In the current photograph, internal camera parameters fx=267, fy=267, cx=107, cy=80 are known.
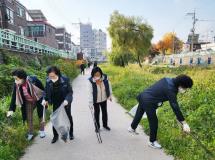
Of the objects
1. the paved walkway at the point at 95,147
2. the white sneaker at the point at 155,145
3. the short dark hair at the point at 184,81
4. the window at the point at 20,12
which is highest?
the window at the point at 20,12

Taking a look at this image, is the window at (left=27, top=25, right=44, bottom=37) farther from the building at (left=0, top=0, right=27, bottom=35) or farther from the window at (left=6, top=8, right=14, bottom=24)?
the window at (left=6, top=8, right=14, bottom=24)

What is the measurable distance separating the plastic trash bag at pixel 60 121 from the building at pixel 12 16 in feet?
83.9

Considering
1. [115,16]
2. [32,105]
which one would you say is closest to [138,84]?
[32,105]

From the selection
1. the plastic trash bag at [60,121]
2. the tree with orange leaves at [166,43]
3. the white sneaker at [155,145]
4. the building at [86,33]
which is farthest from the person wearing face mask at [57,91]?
the building at [86,33]

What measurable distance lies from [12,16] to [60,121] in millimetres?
28731

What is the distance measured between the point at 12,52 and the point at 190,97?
10128 millimetres

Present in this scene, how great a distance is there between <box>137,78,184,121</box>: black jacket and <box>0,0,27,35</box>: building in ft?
86.8

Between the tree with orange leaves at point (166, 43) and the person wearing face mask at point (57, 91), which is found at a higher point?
the tree with orange leaves at point (166, 43)

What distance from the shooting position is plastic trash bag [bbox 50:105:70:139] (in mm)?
5617

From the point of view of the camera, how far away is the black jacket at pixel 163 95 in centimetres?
482

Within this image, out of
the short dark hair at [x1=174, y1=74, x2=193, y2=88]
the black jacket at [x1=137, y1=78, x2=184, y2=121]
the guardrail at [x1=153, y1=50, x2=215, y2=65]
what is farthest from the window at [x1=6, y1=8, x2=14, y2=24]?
the guardrail at [x1=153, y1=50, x2=215, y2=65]

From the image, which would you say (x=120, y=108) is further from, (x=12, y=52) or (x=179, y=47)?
(x=179, y=47)

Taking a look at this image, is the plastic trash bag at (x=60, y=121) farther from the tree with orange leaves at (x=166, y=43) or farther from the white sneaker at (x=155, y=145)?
the tree with orange leaves at (x=166, y=43)

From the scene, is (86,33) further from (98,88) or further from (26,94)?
(26,94)
